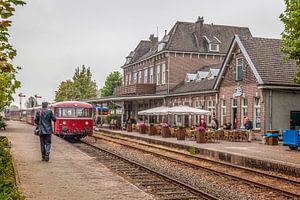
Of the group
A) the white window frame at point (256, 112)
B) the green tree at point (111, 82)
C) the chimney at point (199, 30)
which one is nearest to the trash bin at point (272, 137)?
the white window frame at point (256, 112)

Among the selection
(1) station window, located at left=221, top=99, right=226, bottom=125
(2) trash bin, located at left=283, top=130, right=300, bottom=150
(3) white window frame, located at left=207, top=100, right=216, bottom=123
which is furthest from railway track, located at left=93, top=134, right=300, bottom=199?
(3) white window frame, located at left=207, top=100, right=216, bottom=123

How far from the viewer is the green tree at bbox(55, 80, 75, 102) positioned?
91338 millimetres

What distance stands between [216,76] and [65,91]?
6348cm

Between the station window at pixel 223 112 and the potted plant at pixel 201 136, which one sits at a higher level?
the station window at pixel 223 112

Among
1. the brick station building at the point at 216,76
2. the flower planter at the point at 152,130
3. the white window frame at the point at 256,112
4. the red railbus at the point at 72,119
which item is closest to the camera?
the red railbus at the point at 72,119

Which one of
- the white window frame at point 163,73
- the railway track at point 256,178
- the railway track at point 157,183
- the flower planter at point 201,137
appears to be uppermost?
the white window frame at point 163,73

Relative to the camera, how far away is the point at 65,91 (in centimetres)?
9519

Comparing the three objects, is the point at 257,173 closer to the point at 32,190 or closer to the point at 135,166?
the point at 135,166

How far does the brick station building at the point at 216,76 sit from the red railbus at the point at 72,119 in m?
10.6

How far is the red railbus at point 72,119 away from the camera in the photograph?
26.1 metres

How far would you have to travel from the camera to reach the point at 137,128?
134ft

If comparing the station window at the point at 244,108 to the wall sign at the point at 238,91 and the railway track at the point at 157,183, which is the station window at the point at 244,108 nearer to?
the wall sign at the point at 238,91

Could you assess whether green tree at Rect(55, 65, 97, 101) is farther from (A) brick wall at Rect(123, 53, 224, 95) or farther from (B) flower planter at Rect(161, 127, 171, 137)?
(B) flower planter at Rect(161, 127, 171, 137)

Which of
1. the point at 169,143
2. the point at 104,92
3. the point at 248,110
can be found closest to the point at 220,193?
the point at 169,143
